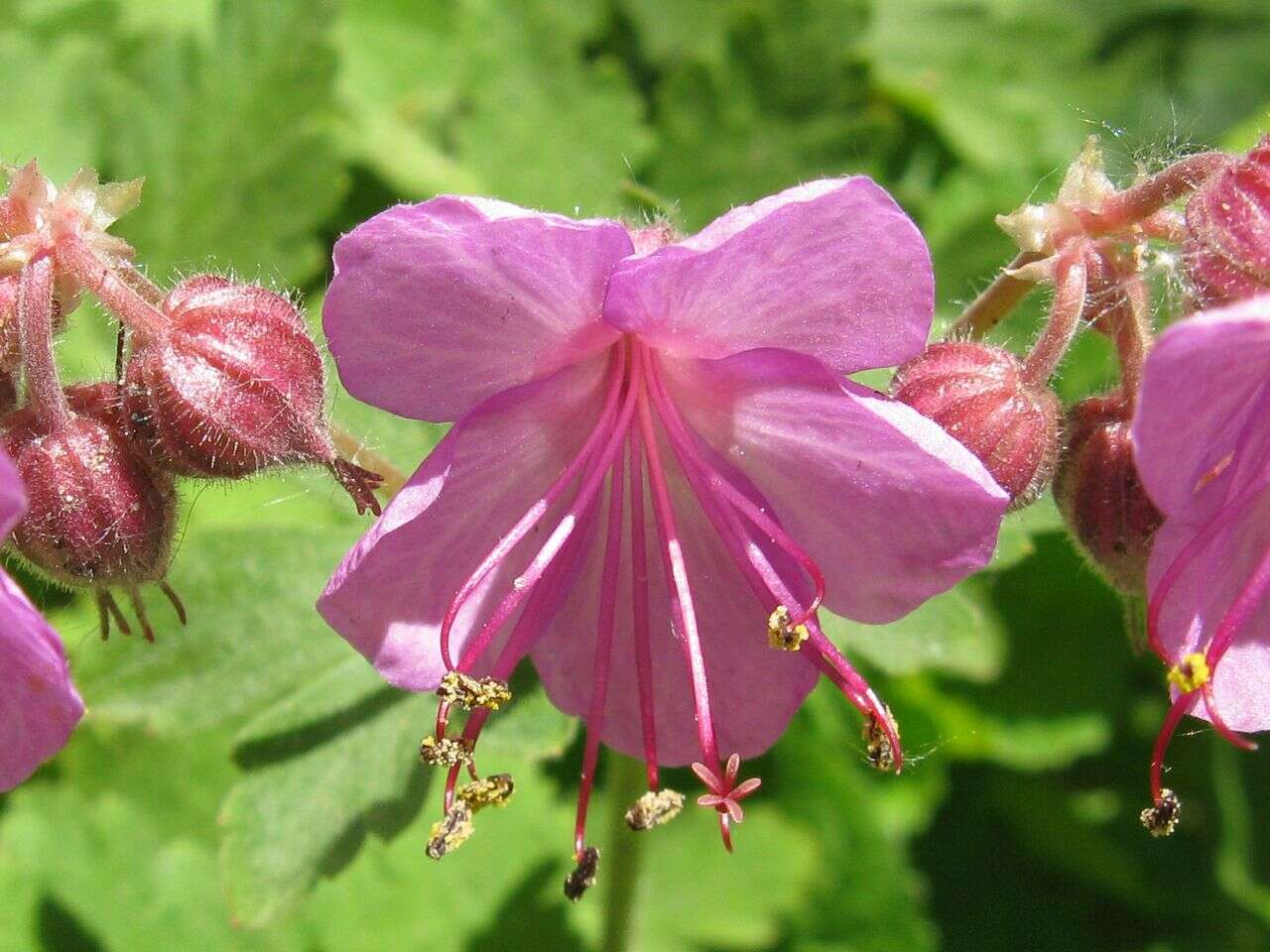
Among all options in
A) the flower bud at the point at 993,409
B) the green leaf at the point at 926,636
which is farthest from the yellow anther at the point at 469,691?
the green leaf at the point at 926,636

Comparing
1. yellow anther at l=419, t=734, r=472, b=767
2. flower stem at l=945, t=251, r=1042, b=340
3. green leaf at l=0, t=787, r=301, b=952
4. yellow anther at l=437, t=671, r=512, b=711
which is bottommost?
green leaf at l=0, t=787, r=301, b=952

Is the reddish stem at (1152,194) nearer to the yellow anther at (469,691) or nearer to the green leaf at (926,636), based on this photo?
the green leaf at (926,636)

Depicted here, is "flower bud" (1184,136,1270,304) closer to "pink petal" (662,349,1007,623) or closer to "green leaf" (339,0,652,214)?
"pink petal" (662,349,1007,623)

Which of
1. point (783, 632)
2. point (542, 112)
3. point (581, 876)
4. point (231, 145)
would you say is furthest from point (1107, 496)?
point (231, 145)

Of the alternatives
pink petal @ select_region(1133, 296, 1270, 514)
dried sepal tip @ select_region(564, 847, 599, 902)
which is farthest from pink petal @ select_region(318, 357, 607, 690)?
pink petal @ select_region(1133, 296, 1270, 514)

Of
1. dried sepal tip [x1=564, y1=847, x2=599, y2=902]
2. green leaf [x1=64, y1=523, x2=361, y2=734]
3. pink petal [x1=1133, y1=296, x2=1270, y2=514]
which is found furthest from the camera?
green leaf [x1=64, y1=523, x2=361, y2=734]

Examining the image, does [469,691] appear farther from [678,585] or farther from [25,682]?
[25,682]

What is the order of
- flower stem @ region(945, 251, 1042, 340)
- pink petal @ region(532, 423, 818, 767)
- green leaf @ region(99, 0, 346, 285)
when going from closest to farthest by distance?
pink petal @ region(532, 423, 818, 767)
flower stem @ region(945, 251, 1042, 340)
green leaf @ region(99, 0, 346, 285)

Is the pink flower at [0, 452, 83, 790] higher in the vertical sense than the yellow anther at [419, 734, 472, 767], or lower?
higher
